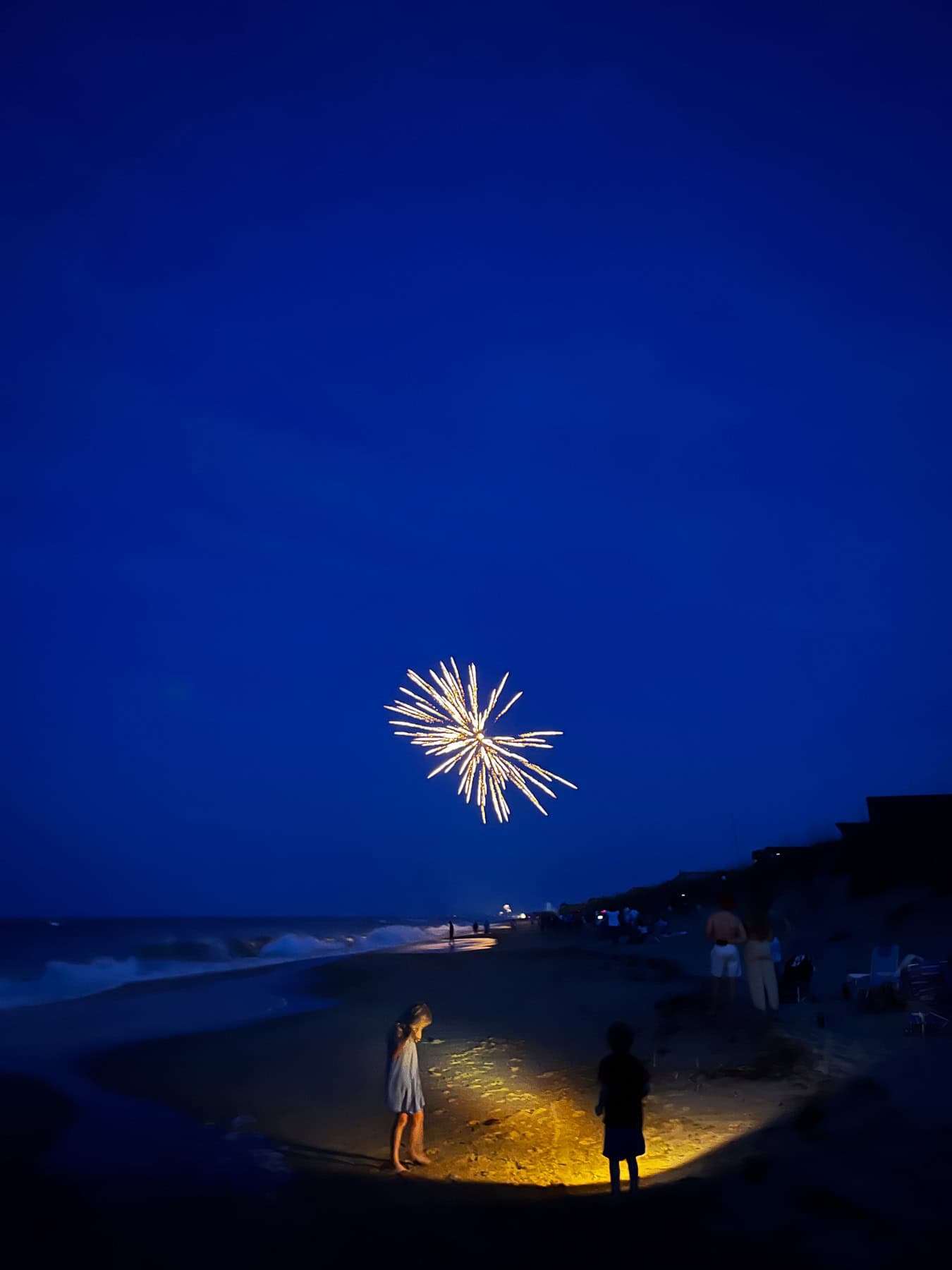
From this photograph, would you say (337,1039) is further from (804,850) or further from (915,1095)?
(804,850)

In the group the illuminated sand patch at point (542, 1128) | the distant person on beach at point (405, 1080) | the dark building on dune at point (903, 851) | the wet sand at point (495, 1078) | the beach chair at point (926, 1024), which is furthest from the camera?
the dark building on dune at point (903, 851)

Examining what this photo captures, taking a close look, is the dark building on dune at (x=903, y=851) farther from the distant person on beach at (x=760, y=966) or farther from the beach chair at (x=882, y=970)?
the distant person on beach at (x=760, y=966)

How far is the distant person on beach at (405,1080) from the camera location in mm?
8438

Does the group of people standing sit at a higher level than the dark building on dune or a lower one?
lower

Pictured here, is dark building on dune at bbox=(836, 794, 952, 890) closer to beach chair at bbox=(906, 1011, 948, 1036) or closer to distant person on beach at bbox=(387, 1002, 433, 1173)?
beach chair at bbox=(906, 1011, 948, 1036)

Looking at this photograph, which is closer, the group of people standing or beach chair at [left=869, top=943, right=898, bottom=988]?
beach chair at [left=869, top=943, right=898, bottom=988]

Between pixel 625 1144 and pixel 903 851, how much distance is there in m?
30.5

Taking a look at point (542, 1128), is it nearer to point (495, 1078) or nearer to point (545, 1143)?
point (545, 1143)

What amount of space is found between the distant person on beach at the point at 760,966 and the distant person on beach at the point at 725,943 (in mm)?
239

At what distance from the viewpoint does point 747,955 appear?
14.4m

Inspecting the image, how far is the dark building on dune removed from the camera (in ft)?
101

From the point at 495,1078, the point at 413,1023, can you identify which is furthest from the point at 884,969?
the point at 413,1023

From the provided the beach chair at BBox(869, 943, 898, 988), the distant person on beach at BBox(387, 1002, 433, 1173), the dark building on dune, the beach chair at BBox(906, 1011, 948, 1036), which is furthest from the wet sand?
the dark building on dune

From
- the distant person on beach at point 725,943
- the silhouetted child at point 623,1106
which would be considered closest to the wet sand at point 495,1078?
the distant person on beach at point 725,943
